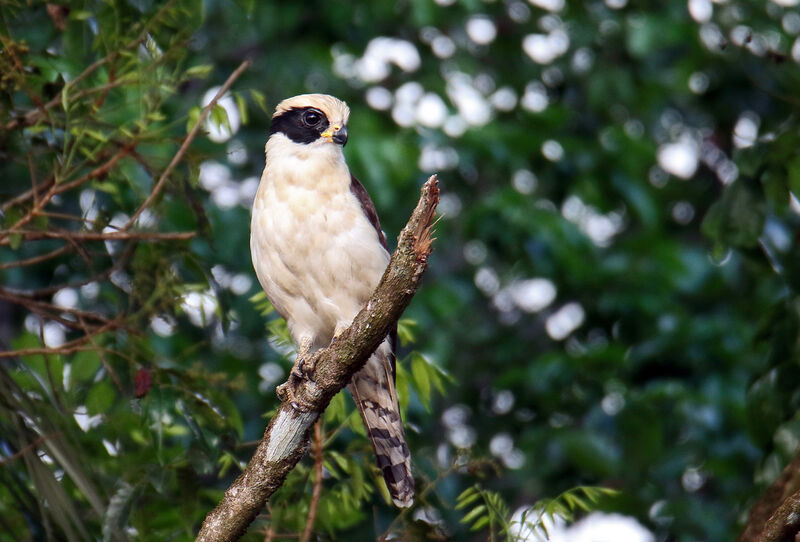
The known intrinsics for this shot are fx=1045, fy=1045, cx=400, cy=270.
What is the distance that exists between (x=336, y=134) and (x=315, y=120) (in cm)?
12

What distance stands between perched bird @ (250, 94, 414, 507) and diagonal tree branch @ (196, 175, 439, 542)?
519 millimetres

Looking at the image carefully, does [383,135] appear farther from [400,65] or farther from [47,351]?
[47,351]

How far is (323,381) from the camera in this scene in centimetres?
269

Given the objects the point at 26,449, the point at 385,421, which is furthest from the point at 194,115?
the point at 385,421

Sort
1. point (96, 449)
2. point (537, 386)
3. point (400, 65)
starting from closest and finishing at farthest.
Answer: point (96, 449), point (537, 386), point (400, 65)

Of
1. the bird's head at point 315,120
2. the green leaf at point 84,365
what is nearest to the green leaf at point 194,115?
the bird's head at point 315,120

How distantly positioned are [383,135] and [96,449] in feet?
8.52

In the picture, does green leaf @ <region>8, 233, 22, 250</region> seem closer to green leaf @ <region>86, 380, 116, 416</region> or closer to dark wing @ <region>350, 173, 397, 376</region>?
green leaf @ <region>86, 380, 116, 416</region>

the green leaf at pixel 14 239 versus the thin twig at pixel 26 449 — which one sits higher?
the green leaf at pixel 14 239

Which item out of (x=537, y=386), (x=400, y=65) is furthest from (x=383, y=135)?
(x=537, y=386)

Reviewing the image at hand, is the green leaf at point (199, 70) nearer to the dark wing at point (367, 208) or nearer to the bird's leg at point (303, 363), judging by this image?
the dark wing at point (367, 208)

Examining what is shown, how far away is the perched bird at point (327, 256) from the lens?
3.40 metres

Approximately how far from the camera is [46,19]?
3.90 meters

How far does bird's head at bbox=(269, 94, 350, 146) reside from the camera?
3.66m
